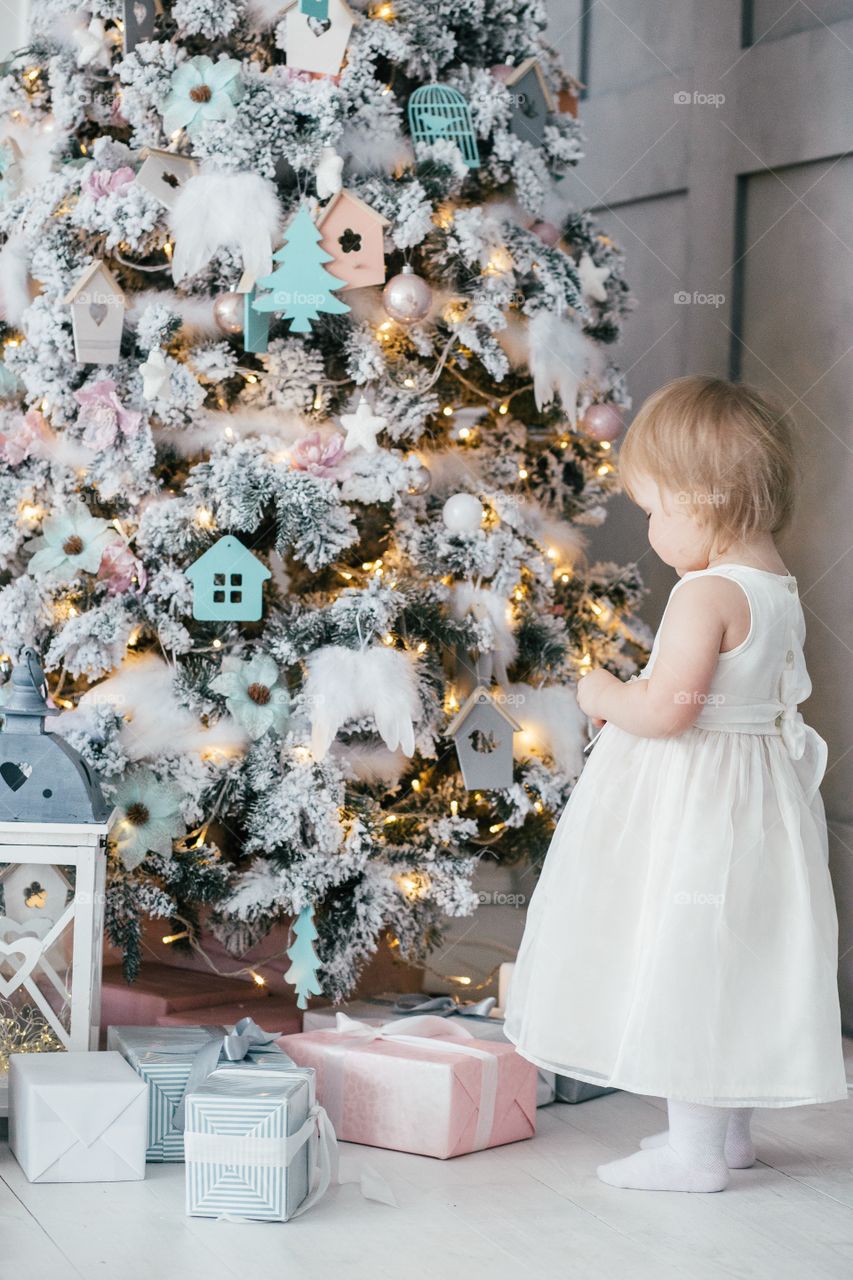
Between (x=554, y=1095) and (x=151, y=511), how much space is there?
1.06m

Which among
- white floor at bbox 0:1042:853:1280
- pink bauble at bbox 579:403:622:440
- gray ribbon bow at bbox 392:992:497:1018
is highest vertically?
pink bauble at bbox 579:403:622:440

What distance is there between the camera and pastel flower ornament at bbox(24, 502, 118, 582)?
2.16 meters

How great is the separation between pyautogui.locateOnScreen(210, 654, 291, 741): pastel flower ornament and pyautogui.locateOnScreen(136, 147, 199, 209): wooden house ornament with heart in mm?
702

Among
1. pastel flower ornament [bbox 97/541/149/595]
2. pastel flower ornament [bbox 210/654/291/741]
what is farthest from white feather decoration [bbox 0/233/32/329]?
pastel flower ornament [bbox 210/654/291/741]

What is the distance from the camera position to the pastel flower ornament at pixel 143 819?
6.89ft

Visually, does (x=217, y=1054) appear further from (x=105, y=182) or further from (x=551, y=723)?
(x=105, y=182)

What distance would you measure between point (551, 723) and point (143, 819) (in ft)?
2.22

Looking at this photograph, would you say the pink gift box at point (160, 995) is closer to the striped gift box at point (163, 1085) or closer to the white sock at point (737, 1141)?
the striped gift box at point (163, 1085)

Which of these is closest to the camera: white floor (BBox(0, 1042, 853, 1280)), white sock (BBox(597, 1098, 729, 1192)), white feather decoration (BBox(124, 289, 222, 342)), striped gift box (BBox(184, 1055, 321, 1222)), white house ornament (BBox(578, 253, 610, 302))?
white floor (BBox(0, 1042, 853, 1280))

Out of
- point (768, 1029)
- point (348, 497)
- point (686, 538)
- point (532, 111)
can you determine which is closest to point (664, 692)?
point (686, 538)

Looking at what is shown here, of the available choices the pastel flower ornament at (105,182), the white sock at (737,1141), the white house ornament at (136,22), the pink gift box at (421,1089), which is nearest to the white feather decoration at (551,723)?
the pink gift box at (421,1089)

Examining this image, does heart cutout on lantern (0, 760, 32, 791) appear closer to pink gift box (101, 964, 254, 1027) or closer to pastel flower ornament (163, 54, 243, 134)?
pink gift box (101, 964, 254, 1027)

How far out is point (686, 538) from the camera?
70.7 inches

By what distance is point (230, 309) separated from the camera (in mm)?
2146
